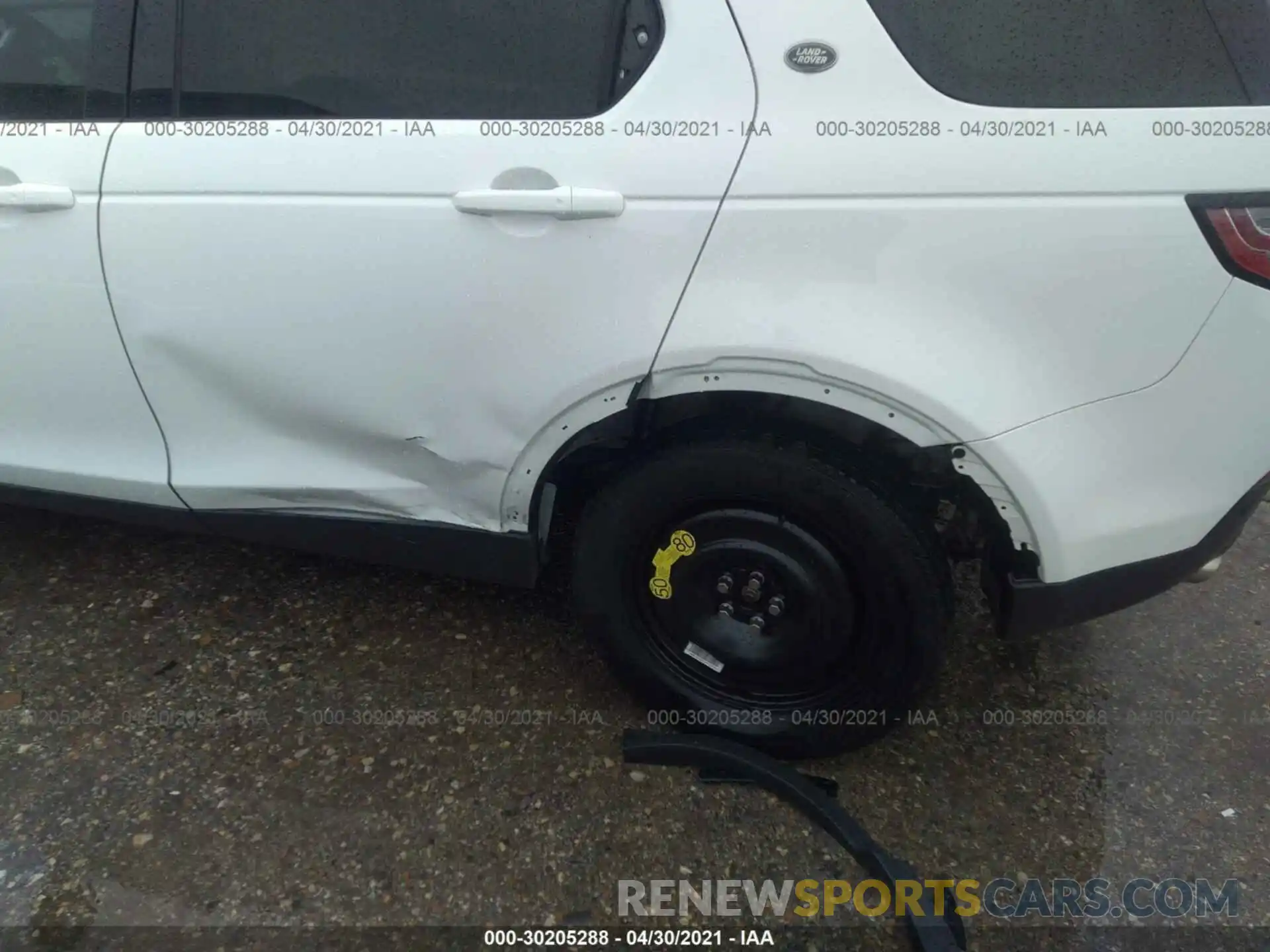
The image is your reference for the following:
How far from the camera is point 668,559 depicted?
81.0 inches

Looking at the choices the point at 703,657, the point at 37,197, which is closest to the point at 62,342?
the point at 37,197

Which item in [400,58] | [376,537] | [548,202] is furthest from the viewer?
[376,537]

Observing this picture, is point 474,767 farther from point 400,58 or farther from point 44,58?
point 44,58

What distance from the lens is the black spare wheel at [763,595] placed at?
1868 mm

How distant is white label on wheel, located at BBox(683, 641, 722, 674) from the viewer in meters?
2.15

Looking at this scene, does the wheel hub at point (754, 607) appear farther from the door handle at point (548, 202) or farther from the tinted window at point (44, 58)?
the tinted window at point (44, 58)

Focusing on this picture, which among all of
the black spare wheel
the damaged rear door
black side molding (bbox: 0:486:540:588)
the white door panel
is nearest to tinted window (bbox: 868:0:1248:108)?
the damaged rear door

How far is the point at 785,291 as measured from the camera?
1708mm

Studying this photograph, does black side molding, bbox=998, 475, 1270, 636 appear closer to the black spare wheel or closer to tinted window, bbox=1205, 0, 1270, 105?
the black spare wheel

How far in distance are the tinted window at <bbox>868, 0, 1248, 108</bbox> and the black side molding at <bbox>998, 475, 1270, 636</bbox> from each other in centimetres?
78

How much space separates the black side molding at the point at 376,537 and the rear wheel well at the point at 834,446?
199 millimetres

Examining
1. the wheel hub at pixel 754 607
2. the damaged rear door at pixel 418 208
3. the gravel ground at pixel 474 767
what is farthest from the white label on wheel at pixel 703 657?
the damaged rear door at pixel 418 208

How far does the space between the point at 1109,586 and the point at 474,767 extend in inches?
55.6

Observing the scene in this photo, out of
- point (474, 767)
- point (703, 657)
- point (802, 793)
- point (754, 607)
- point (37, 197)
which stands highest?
point (37, 197)
